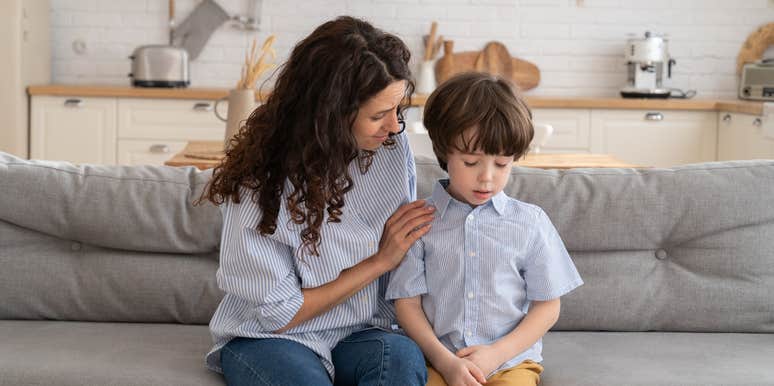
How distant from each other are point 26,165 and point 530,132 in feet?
4.05

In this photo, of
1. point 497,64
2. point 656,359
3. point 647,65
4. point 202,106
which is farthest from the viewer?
point 497,64

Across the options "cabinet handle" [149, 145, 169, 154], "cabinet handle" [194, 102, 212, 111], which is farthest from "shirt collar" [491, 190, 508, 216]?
"cabinet handle" [149, 145, 169, 154]

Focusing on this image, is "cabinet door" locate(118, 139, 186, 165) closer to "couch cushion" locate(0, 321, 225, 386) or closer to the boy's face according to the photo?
"couch cushion" locate(0, 321, 225, 386)

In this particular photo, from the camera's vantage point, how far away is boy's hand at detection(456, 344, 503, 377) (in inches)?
72.1

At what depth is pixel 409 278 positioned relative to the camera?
76.6 inches

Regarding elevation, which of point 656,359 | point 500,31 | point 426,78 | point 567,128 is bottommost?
point 656,359

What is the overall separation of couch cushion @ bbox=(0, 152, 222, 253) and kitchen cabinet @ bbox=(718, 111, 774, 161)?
3.16 meters

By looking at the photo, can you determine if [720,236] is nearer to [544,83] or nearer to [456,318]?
[456,318]

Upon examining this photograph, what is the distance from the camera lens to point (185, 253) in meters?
2.31

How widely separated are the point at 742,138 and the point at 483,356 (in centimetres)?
348

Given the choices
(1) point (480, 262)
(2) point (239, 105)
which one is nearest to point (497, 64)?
(2) point (239, 105)

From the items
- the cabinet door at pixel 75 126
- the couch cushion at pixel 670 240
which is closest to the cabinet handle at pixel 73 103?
the cabinet door at pixel 75 126

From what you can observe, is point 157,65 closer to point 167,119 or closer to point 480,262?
point 167,119

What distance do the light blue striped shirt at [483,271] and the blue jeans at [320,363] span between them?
11 cm
